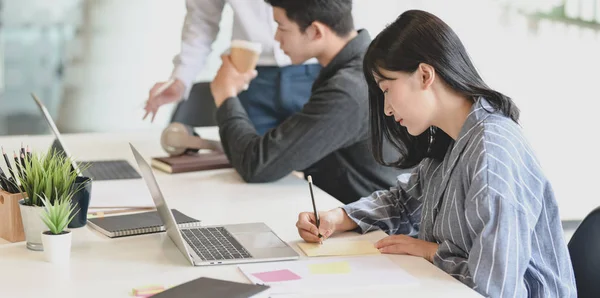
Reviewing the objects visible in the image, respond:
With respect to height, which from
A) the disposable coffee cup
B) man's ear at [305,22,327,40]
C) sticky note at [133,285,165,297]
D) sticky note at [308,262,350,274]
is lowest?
sticky note at [308,262,350,274]

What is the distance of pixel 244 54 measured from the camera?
252cm

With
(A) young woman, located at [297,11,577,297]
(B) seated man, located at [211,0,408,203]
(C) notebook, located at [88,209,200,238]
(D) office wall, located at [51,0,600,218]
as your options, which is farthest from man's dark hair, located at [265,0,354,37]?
(D) office wall, located at [51,0,600,218]

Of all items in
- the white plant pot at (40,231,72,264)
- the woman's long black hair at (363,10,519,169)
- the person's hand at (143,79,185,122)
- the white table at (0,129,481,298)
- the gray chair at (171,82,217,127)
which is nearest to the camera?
the white table at (0,129,481,298)

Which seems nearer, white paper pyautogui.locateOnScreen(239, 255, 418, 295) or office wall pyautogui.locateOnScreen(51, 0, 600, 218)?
white paper pyautogui.locateOnScreen(239, 255, 418, 295)

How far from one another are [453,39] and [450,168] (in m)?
0.25

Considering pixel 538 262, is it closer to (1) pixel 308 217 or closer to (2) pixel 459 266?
(2) pixel 459 266

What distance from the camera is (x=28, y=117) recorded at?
380cm

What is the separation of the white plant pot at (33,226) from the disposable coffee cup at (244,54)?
1.01 m

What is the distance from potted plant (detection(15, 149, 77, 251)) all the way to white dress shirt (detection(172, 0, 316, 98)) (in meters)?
1.34

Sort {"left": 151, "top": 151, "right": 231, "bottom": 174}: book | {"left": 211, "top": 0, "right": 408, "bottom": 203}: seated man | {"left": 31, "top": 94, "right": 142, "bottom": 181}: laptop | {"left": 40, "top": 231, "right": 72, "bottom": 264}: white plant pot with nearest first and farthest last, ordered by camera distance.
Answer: {"left": 40, "top": 231, "right": 72, "bottom": 264}: white plant pot, {"left": 211, "top": 0, "right": 408, "bottom": 203}: seated man, {"left": 31, "top": 94, "right": 142, "bottom": 181}: laptop, {"left": 151, "top": 151, "right": 231, "bottom": 174}: book

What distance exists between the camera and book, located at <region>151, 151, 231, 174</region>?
260cm

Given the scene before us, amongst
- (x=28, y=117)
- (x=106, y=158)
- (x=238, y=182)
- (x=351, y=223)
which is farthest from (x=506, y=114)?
(x=28, y=117)

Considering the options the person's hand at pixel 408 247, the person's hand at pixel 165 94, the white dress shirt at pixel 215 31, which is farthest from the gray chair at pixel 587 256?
the person's hand at pixel 165 94

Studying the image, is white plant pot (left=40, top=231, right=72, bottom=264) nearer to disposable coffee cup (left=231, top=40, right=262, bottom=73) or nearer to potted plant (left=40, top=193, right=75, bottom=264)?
potted plant (left=40, top=193, right=75, bottom=264)
